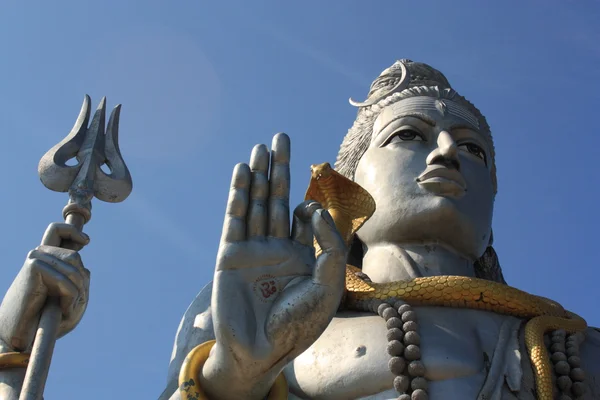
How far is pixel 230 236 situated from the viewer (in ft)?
21.2

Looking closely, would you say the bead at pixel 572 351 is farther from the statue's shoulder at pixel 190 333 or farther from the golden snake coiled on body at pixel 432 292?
the statue's shoulder at pixel 190 333

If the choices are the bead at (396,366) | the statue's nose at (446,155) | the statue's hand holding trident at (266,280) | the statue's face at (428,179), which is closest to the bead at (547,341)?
the bead at (396,366)

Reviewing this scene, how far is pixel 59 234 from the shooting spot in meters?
7.35

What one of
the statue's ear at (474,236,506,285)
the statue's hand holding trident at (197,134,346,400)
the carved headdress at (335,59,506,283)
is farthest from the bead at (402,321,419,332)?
the statue's ear at (474,236,506,285)

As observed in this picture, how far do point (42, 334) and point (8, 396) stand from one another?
0.46 meters

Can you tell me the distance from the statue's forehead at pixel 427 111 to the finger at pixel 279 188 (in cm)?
278

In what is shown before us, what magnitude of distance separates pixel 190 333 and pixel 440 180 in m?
2.31

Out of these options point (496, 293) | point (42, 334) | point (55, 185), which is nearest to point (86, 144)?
point (55, 185)

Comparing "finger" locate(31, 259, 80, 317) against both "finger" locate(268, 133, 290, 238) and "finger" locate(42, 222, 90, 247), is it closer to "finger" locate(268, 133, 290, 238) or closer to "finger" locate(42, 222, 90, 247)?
"finger" locate(42, 222, 90, 247)

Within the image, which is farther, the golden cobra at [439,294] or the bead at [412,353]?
the golden cobra at [439,294]

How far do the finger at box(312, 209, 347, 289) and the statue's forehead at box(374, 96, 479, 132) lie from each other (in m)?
3.33

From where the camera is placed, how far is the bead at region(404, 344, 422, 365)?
7254mm

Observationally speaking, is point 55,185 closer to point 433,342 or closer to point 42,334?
point 42,334

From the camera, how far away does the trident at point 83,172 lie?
7.42 m
